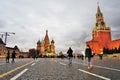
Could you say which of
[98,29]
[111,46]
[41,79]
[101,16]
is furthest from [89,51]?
[101,16]

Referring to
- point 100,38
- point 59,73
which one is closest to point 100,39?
point 100,38

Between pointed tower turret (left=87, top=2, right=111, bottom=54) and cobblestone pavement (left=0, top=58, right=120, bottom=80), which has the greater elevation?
pointed tower turret (left=87, top=2, right=111, bottom=54)

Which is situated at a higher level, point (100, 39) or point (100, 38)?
point (100, 38)

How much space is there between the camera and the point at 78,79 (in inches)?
264

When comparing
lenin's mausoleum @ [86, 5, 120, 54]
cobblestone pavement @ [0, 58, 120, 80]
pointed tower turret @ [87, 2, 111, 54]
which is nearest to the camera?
cobblestone pavement @ [0, 58, 120, 80]

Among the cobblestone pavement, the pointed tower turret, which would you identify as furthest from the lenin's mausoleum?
the cobblestone pavement

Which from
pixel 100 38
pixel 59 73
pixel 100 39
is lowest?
pixel 59 73

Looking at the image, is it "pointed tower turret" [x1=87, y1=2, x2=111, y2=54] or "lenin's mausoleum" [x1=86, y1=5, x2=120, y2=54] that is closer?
"lenin's mausoleum" [x1=86, y1=5, x2=120, y2=54]

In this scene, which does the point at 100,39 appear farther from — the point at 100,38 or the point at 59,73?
the point at 59,73

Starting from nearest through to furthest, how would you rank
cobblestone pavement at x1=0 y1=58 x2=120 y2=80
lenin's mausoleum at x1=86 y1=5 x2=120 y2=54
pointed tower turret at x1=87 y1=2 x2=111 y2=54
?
cobblestone pavement at x1=0 y1=58 x2=120 y2=80, lenin's mausoleum at x1=86 y1=5 x2=120 y2=54, pointed tower turret at x1=87 y1=2 x2=111 y2=54

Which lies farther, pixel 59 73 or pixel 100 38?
pixel 100 38

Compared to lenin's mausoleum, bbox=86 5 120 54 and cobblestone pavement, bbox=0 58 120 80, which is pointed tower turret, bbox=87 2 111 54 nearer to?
lenin's mausoleum, bbox=86 5 120 54

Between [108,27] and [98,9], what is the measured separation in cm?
2900

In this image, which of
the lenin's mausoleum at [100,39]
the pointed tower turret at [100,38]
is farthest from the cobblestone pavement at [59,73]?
the pointed tower turret at [100,38]
